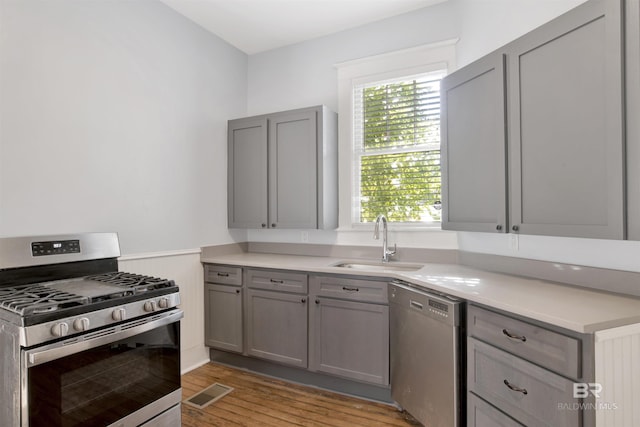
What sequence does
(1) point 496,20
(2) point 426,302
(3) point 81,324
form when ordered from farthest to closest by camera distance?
(1) point 496,20 → (2) point 426,302 → (3) point 81,324

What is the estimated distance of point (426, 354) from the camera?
2096mm

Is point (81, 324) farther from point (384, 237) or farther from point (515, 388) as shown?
point (384, 237)

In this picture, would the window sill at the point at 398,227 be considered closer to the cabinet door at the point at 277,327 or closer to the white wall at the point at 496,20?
the cabinet door at the point at 277,327

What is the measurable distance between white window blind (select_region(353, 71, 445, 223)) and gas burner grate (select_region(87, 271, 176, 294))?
1.81 m

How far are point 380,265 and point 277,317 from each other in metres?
0.98

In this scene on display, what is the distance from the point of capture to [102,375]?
1.72 m

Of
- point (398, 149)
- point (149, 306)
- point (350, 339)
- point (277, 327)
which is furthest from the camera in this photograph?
point (398, 149)

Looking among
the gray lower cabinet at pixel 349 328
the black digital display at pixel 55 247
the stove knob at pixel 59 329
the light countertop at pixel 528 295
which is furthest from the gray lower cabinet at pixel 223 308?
the stove knob at pixel 59 329

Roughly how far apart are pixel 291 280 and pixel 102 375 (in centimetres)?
142

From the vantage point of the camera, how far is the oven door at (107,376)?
1.50 meters

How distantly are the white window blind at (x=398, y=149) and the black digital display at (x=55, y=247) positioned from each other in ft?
7.24

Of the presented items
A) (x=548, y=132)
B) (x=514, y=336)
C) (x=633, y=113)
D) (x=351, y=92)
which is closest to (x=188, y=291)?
(x=351, y=92)

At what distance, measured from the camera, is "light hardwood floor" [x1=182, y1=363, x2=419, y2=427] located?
7.61ft

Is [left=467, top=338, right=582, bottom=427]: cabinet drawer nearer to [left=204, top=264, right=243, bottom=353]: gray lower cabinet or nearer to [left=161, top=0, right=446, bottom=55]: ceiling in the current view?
[left=204, top=264, right=243, bottom=353]: gray lower cabinet
